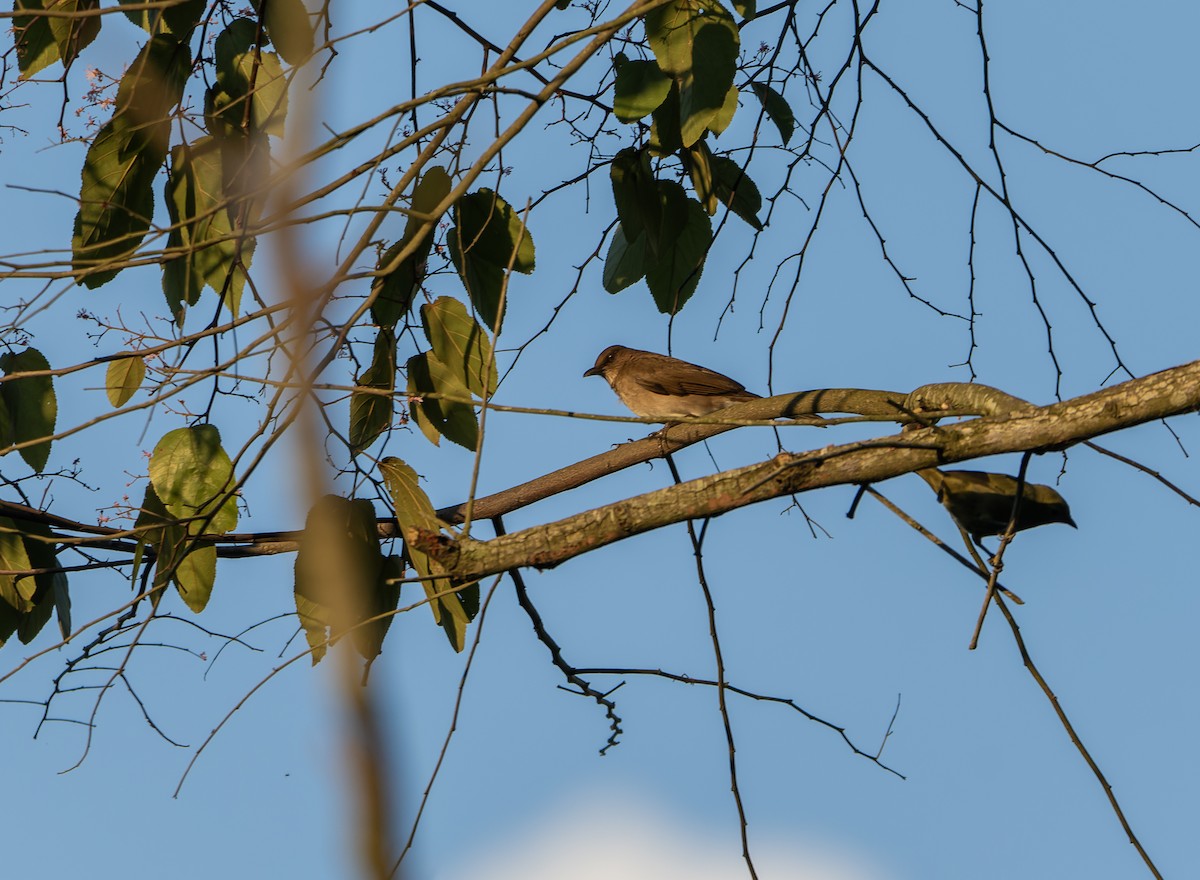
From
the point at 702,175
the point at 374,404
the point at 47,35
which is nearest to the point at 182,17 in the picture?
the point at 47,35

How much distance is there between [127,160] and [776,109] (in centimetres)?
217

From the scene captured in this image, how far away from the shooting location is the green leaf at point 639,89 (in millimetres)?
3854

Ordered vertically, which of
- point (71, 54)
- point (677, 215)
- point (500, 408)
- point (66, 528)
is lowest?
point (500, 408)

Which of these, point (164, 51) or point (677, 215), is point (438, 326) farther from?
point (164, 51)

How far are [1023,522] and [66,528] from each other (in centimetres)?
311

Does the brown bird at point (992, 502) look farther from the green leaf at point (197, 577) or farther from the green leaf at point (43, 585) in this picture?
the green leaf at point (43, 585)

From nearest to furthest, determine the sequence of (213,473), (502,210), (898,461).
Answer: (898,461) < (213,473) < (502,210)

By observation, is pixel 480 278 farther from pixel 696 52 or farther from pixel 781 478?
pixel 781 478

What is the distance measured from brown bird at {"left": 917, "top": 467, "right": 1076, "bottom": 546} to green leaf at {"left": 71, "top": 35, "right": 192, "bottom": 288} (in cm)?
256

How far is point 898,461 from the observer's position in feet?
10.3

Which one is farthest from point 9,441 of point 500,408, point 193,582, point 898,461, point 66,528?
point 898,461

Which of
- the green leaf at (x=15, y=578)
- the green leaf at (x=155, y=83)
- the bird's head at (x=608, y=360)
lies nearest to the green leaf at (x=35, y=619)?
the green leaf at (x=15, y=578)

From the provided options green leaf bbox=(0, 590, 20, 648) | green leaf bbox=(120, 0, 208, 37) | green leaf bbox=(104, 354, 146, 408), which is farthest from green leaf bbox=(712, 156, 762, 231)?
green leaf bbox=(0, 590, 20, 648)

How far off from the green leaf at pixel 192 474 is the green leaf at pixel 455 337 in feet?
2.44
